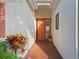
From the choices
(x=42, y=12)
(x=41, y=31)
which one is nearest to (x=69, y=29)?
(x=42, y=12)

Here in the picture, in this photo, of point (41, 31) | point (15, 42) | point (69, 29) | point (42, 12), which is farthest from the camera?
point (41, 31)

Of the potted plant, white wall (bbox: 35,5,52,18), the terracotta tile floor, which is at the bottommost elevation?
the terracotta tile floor

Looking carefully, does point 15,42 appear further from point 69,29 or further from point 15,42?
point 69,29

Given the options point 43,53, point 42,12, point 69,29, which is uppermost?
point 42,12

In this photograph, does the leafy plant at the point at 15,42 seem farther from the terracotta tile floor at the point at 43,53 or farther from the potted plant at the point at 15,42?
the terracotta tile floor at the point at 43,53

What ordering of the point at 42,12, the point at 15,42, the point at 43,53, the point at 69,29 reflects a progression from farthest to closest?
the point at 42,12
the point at 43,53
the point at 69,29
the point at 15,42

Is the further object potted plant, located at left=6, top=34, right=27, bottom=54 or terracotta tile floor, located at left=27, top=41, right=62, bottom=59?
terracotta tile floor, located at left=27, top=41, right=62, bottom=59

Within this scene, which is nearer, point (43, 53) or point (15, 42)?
point (15, 42)

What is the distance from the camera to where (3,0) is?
6926 mm

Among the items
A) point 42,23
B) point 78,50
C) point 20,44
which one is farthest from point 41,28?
point 20,44

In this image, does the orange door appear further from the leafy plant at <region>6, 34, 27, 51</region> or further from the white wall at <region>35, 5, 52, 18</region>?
the leafy plant at <region>6, 34, 27, 51</region>

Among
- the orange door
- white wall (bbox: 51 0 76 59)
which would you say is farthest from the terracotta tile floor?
the orange door

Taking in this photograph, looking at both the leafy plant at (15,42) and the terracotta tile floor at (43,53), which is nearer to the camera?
the leafy plant at (15,42)

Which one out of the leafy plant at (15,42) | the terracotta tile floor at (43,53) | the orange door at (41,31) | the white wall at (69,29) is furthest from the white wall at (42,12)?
the leafy plant at (15,42)
